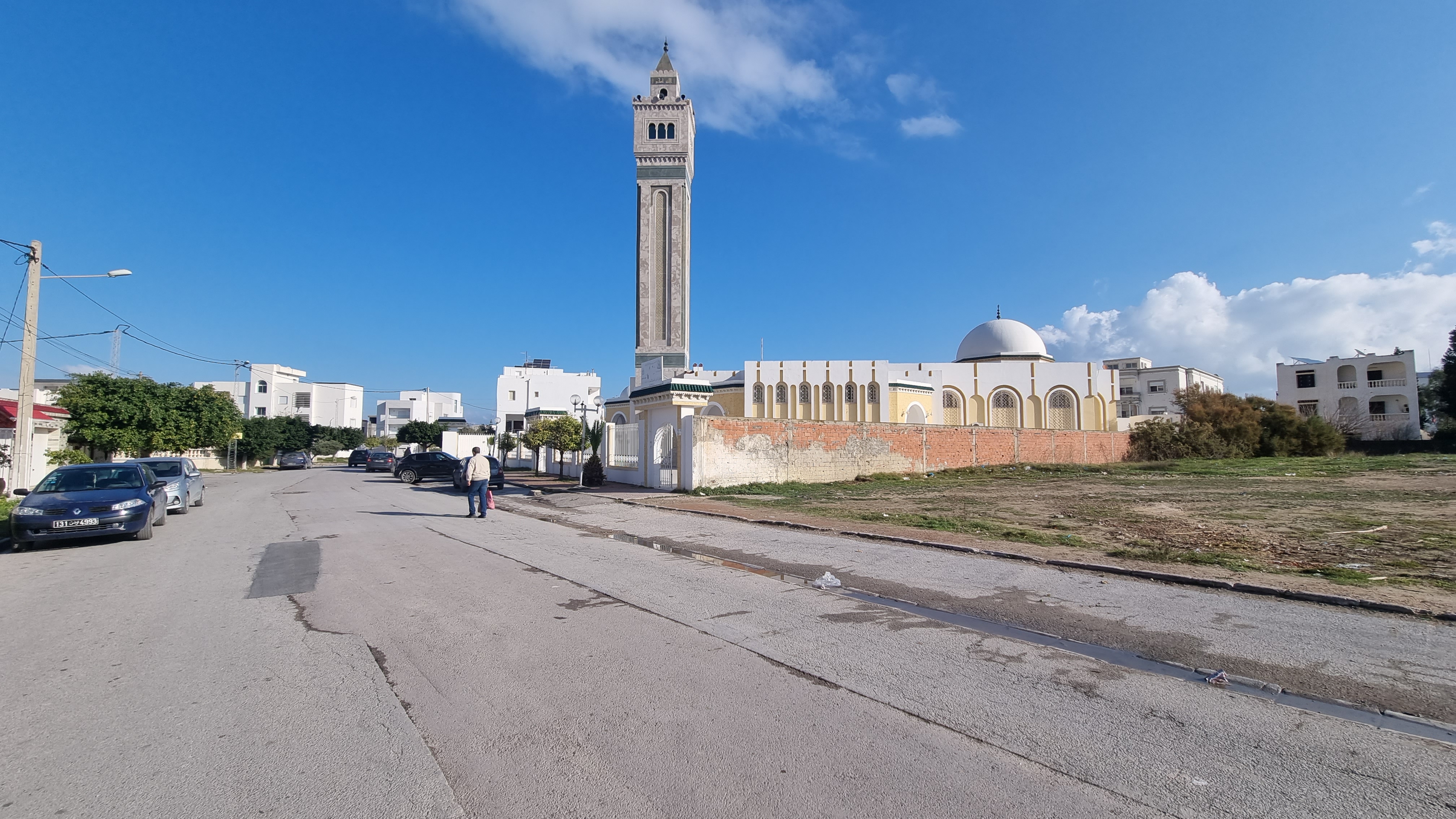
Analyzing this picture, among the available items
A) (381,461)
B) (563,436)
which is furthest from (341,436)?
(563,436)

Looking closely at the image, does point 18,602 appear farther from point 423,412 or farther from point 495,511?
point 423,412

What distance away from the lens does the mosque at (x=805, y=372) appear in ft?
148

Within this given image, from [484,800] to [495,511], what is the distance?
1486cm

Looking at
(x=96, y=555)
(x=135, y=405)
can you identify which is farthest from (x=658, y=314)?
(x=96, y=555)

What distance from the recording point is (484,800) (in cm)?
306

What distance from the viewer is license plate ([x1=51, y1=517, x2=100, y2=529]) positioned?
35.1ft

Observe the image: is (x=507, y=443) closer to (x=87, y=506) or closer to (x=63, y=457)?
(x=63, y=457)

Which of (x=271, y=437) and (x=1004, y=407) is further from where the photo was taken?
(x=271, y=437)

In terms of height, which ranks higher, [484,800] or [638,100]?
[638,100]

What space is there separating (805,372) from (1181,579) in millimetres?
38212

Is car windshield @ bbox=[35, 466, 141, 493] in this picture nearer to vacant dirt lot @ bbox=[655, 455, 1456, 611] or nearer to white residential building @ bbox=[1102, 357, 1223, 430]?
vacant dirt lot @ bbox=[655, 455, 1456, 611]

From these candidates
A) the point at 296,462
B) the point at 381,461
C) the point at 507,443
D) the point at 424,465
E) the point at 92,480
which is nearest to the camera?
the point at 92,480

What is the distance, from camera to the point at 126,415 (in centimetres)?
3023

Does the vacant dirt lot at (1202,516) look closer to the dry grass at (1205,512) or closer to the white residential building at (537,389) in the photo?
the dry grass at (1205,512)
